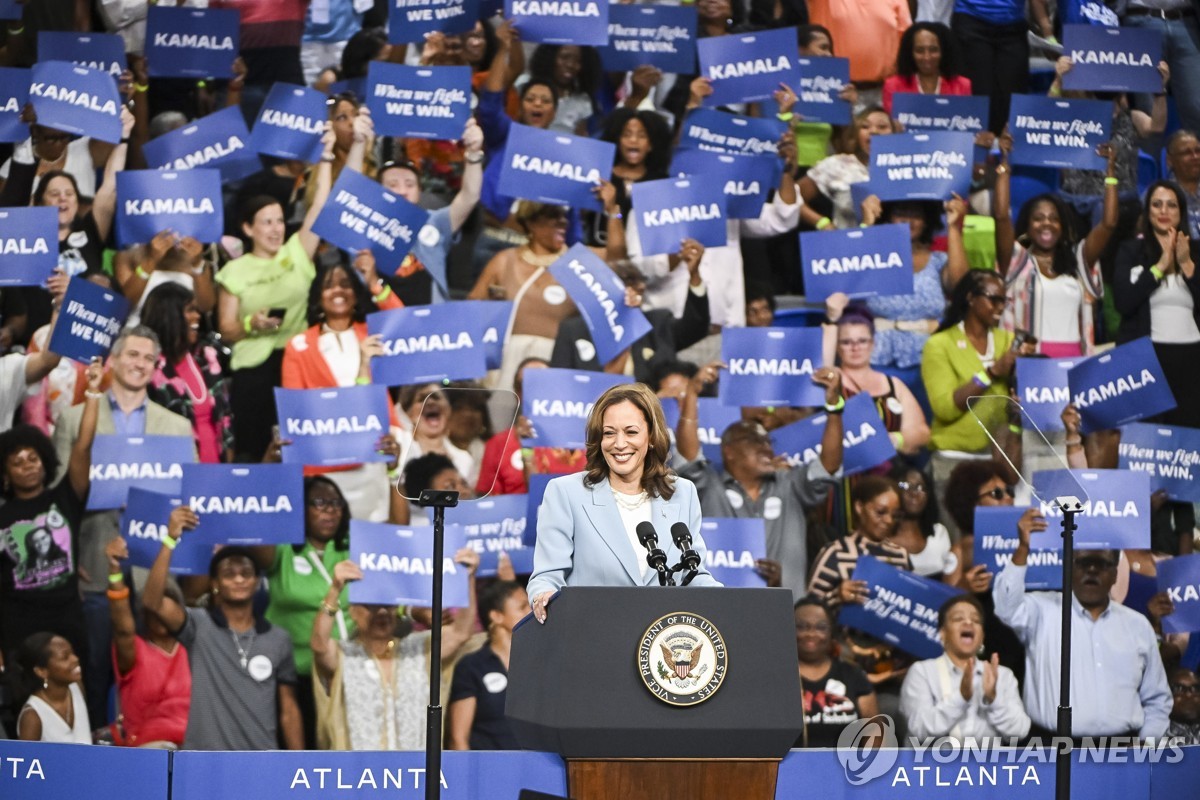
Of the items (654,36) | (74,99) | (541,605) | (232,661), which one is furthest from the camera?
(654,36)

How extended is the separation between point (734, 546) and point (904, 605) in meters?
0.69

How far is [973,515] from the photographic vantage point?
246 inches

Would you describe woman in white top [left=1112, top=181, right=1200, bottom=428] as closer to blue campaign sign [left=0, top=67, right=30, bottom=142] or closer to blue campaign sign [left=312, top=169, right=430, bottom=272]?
blue campaign sign [left=312, top=169, right=430, bottom=272]

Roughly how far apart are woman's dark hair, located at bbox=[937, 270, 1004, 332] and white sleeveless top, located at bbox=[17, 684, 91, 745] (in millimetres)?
3591

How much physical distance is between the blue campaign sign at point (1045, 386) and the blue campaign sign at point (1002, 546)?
1.39 ft

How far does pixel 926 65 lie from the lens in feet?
24.2

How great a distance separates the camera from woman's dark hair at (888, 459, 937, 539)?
626 centimetres

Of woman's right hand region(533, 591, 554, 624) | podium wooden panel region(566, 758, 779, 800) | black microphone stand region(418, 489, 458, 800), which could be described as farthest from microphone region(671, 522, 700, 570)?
black microphone stand region(418, 489, 458, 800)

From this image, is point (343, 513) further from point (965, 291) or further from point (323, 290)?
point (965, 291)

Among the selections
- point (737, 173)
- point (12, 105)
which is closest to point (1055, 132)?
point (737, 173)

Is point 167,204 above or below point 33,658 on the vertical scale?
above

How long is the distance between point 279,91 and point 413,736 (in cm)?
267

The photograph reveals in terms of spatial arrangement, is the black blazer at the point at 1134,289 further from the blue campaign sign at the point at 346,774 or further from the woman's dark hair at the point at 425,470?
the blue campaign sign at the point at 346,774

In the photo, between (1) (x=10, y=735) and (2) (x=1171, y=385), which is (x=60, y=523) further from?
(2) (x=1171, y=385)
